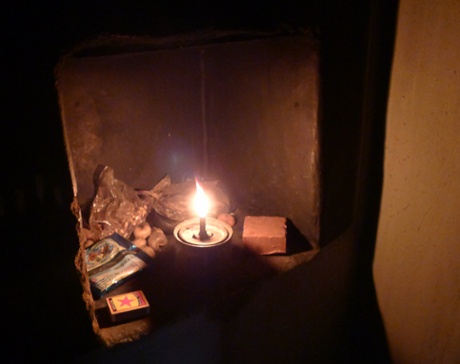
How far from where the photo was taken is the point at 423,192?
1.11 metres

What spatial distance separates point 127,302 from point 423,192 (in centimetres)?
75

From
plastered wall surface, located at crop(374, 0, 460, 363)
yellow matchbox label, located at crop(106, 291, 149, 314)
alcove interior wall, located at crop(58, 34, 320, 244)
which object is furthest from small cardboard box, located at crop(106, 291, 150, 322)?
plastered wall surface, located at crop(374, 0, 460, 363)

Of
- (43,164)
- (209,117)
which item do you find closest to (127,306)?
(43,164)

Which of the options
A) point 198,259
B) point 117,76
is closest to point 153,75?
point 117,76

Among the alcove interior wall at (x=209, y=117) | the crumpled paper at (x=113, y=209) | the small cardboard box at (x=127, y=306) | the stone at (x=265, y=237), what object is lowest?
the small cardboard box at (x=127, y=306)

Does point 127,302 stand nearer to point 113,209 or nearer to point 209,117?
point 113,209

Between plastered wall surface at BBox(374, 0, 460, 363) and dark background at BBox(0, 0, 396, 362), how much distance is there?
476mm

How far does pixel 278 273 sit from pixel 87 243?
49cm

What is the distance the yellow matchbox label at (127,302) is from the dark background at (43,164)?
0.29ft

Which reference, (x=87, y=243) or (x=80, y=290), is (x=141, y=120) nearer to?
(x=87, y=243)

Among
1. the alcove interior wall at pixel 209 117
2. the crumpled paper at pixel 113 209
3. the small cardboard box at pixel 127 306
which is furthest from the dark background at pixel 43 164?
the crumpled paper at pixel 113 209

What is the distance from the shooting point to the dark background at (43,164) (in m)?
0.63

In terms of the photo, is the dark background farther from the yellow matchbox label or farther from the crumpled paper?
the crumpled paper

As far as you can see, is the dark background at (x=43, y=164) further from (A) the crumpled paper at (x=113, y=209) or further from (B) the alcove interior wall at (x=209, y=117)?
(A) the crumpled paper at (x=113, y=209)
